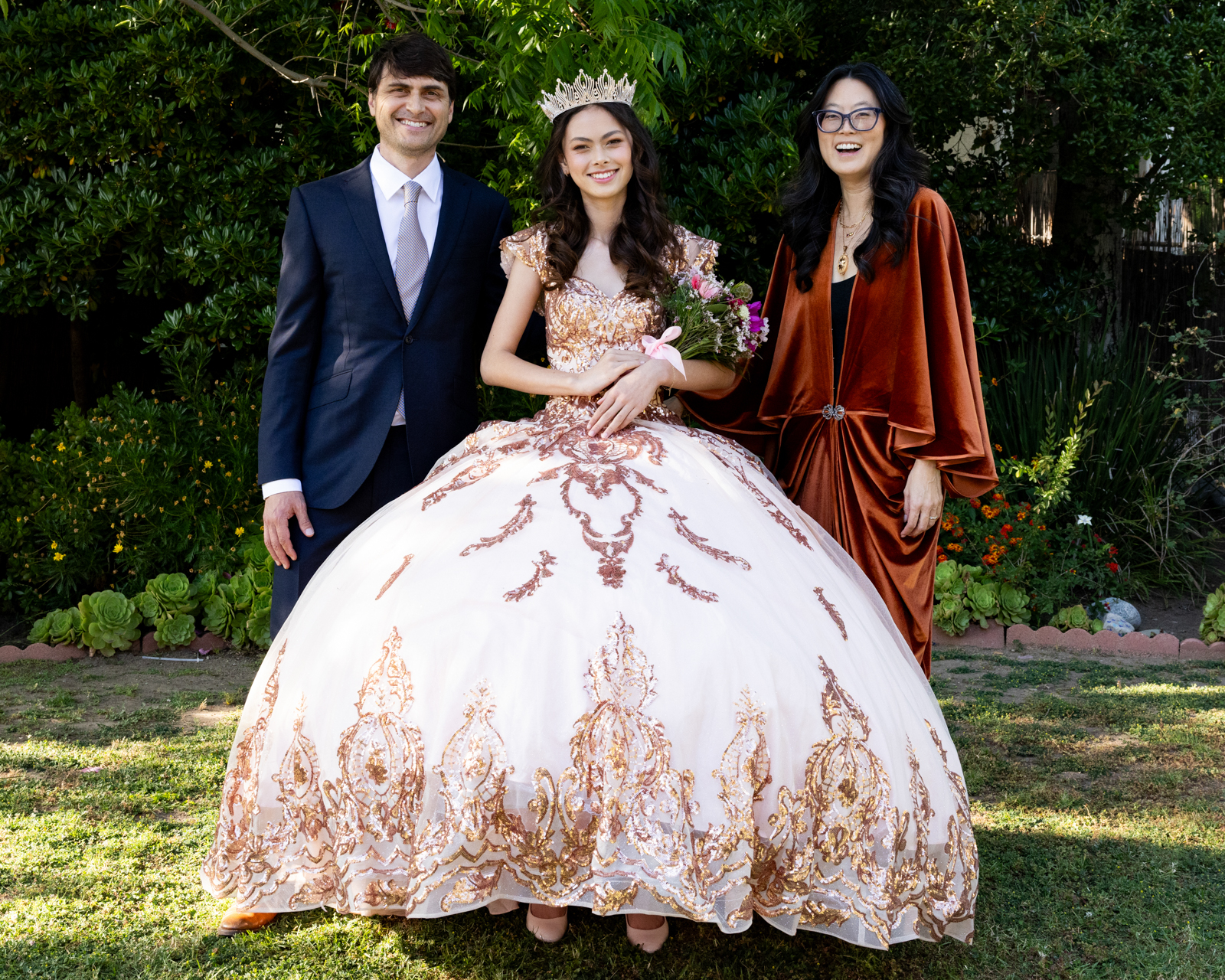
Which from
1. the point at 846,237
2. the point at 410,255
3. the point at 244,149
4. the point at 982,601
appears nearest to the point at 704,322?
the point at 846,237

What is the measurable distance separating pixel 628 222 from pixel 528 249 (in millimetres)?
293

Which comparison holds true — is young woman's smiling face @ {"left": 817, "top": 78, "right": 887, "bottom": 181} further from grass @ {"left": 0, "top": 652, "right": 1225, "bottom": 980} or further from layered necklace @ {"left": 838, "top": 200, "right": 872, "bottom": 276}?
grass @ {"left": 0, "top": 652, "right": 1225, "bottom": 980}

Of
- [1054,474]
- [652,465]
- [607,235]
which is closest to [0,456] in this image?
[607,235]

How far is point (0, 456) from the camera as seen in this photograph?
5.98m

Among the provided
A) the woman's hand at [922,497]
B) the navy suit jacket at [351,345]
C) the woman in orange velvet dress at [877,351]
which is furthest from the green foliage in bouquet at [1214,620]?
the navy suit jacket at [351,345]

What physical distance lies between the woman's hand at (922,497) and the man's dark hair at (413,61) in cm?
171

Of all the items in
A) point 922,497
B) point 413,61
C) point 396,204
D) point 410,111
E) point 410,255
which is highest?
point 413,61

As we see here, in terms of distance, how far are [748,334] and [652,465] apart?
0.62 m

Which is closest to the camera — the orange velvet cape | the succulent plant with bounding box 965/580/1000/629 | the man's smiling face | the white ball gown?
the white ball gown

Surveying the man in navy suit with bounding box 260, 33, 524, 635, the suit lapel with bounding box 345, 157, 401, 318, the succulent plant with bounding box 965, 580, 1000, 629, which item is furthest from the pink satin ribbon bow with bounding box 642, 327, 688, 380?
the succulent plant with bounding box 965, 580, 1000, 629

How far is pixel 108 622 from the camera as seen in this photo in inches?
212

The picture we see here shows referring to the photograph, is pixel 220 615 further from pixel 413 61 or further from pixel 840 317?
pixel 840 317

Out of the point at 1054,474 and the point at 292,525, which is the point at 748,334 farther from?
the point at 1054,474

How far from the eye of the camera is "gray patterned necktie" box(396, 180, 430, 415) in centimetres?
314
